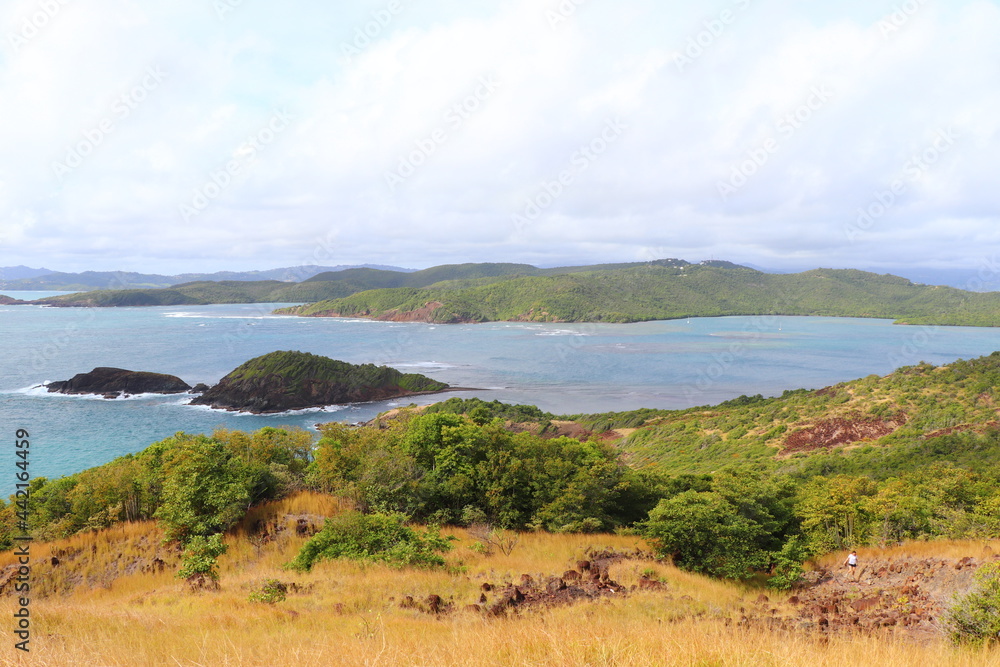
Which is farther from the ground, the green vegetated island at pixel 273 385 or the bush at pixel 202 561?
the bush at pixel 202 561

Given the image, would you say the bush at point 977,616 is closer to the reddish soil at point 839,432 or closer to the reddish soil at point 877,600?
the reddish soil at point 877,600

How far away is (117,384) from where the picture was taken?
6562 cm

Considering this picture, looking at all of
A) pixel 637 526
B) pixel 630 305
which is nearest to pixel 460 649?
pixel 637 526

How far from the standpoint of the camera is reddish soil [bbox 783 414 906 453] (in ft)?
111

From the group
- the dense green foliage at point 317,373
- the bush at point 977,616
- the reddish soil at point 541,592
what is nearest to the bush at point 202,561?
the reddish soil at point 541,592

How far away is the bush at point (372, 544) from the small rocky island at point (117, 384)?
66385 mm

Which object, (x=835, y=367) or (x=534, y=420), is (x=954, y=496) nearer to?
(x=534, y=420)

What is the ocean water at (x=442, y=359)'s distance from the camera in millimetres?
53781

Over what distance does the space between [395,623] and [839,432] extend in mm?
36731

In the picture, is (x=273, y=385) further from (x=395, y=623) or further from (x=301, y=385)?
(x=395, y=623)

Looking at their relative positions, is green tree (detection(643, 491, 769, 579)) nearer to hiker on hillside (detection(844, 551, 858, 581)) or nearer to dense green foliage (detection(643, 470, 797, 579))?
dense green foliage (detection(643, 470, 797, 579))

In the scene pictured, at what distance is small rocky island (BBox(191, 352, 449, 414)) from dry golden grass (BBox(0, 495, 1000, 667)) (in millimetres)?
52615

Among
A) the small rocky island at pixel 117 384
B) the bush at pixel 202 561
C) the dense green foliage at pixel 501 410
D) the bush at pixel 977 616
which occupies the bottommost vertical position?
the dense green foliage at pixel 501 410

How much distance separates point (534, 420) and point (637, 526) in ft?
119
